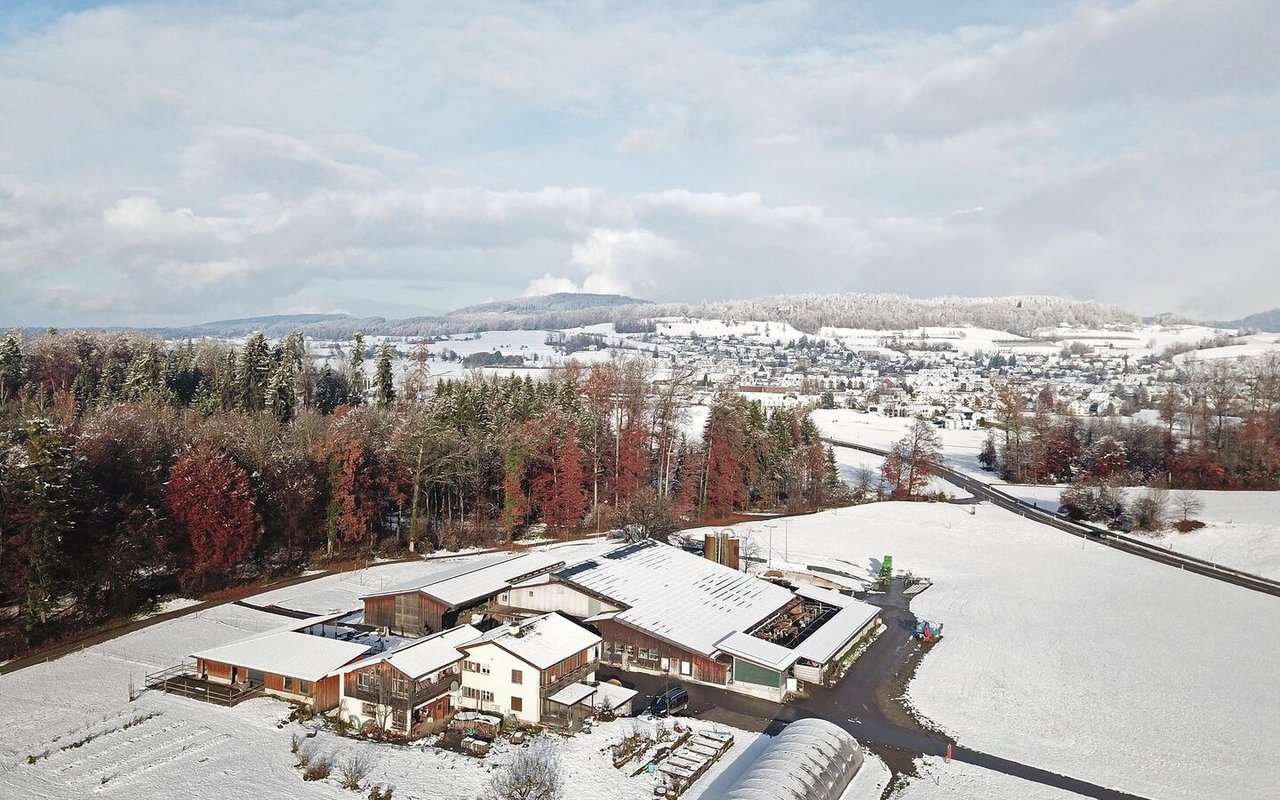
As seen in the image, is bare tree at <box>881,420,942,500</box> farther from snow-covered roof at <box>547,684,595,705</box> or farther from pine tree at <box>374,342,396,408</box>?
snow-covered roof at <box>547,684,595,705</box>

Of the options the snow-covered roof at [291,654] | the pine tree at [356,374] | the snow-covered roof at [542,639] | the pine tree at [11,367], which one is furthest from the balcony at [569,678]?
the pine tree at [11,367]

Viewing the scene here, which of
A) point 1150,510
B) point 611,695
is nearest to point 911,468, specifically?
point 1150,510

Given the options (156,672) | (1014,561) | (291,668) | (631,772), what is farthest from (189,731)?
(1014,561)

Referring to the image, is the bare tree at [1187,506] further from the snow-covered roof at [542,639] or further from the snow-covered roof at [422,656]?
the snow-covered roof at [422,656]

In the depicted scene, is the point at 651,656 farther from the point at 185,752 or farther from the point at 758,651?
the point at 185,752

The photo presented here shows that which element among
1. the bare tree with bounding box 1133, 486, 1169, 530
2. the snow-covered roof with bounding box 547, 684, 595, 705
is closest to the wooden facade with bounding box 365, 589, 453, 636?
the snow-covered roof with bounding box 547, 684, 595, 705

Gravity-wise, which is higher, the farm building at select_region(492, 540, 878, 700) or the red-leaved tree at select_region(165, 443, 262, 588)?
the red-leaved tree at select_region(165, 443, 262, 588)
